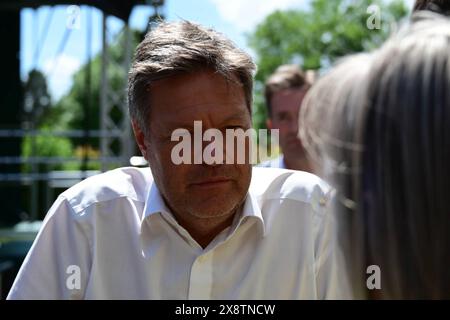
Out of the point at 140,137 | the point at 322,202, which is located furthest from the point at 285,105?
the point at 322,202

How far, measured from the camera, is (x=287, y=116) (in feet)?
11.5

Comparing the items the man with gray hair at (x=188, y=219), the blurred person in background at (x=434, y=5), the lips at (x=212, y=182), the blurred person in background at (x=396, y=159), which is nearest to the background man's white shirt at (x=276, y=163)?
the man with gray hair at (x=188, y=219)

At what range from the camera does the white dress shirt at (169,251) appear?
153 cm

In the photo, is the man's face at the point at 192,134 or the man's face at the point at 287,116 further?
the man's face at the point at 287,116

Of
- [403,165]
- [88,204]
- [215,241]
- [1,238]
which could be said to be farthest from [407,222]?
[1,238]

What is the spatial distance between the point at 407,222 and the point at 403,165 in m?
0.07

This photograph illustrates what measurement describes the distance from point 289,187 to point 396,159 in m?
0.92

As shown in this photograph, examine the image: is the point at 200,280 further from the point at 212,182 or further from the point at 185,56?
the point at 185,56

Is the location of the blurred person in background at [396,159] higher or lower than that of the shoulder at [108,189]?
higher

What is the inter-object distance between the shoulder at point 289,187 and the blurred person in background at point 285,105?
57.9 inches

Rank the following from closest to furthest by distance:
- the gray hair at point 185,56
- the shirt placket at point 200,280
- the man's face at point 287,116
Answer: the shirt placket at point 200,280 < the gray hair at point 185,56 < the man's face at point 287,116

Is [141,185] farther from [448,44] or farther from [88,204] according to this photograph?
[448,44]

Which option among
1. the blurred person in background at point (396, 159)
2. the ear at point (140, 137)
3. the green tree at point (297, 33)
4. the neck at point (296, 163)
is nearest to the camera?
the blurred person in background at point (396, 159)

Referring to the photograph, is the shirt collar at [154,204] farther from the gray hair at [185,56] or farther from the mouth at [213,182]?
the gray hair at [185,56]
